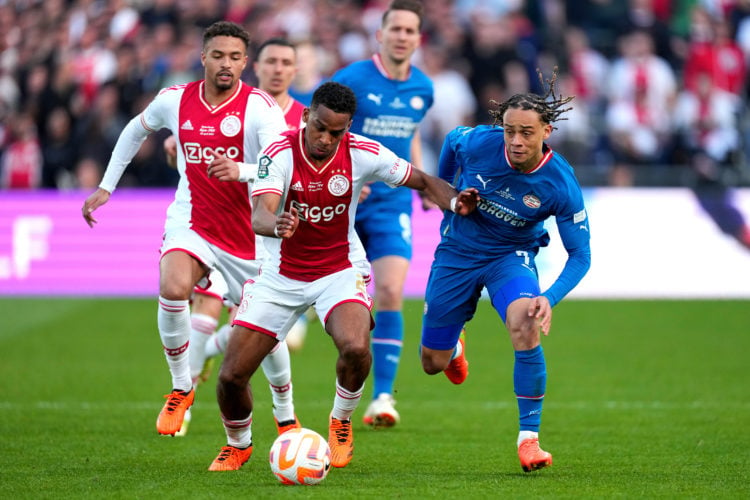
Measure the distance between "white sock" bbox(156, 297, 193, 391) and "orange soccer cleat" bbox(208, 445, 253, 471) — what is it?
84cm

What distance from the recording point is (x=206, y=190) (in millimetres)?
8102

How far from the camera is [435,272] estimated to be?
26.1 feet

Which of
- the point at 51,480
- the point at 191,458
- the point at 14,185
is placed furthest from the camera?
the point at 14,185

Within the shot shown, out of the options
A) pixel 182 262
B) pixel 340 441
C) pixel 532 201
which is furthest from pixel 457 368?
pixel 182 262

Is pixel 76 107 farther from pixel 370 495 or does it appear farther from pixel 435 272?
pixel 370 495

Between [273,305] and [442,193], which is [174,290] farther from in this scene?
[442,193]

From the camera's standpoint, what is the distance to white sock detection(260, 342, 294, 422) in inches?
312

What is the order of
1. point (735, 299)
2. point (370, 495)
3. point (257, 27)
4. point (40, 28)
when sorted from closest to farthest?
1. point (370, 495)
2. point (735, 299)
3. point (257, 27)
4. point (40, 28)

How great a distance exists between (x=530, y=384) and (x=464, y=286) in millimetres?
890

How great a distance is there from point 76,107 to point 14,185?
67.8 inches

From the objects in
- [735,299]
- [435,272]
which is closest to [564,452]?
[435,272]

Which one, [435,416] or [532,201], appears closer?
[532,201]

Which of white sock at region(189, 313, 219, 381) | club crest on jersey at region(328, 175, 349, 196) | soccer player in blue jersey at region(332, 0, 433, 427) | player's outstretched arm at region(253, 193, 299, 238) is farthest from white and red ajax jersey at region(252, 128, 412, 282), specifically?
soccer player in blue jersey at region(332, 0, 433, 427)

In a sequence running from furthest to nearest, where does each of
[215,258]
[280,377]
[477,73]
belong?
[477,73] → [215,258] → [280,377]
